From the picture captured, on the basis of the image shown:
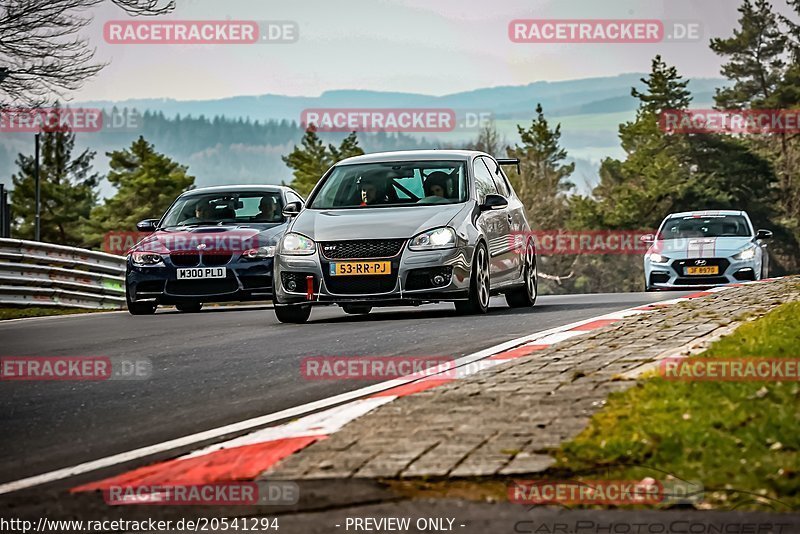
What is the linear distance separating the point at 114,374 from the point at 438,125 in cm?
1978

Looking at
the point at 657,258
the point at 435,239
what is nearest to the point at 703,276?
the point at 657,258

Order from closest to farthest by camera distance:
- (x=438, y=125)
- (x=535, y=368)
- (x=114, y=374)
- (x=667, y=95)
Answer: (x=535, y=368), (x=114, y=374), (x=438, y=125), (x=667, y=95)

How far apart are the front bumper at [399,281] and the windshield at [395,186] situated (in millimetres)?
1068

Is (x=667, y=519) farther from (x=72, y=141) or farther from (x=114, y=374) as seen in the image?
(x=72, y=141)

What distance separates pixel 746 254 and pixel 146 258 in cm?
1065

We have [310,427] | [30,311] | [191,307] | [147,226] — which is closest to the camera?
[310,427]

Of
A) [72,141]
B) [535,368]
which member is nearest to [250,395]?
[535,368]

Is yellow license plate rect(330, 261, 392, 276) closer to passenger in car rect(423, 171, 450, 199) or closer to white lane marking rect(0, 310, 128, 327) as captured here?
passenger in car rect(423, 171, 450, 199)

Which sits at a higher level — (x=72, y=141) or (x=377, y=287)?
(x=72, y=141)

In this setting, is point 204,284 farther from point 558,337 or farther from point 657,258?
point 657,258

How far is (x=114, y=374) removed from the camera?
1035 cm

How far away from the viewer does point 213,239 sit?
58.6ft

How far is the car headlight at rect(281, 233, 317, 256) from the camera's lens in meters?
14.6

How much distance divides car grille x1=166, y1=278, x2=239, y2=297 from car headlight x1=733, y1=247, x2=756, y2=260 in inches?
382
